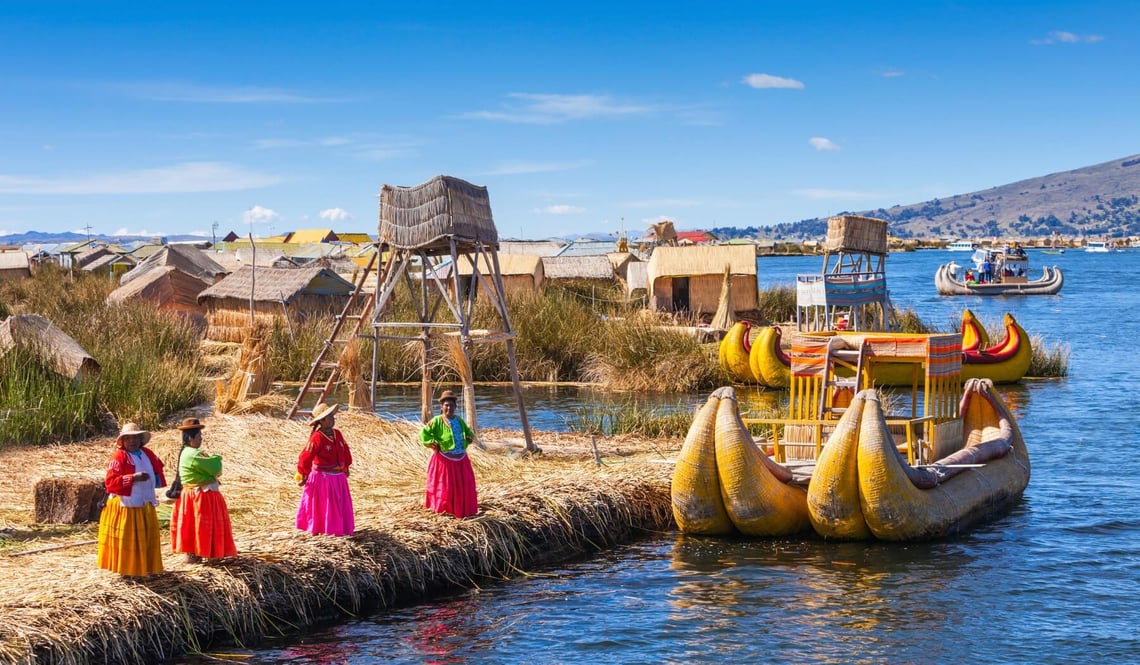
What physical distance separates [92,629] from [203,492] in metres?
1.19

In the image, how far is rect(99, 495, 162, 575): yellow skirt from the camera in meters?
8.36

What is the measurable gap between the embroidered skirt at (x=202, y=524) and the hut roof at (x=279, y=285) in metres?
21.3

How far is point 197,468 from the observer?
8.59 meters

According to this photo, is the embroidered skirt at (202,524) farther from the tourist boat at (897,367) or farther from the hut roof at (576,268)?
the hut roof at (576,268)

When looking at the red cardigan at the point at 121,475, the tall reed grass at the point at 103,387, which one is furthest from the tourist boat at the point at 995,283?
the red cardigan at the point at 121,475

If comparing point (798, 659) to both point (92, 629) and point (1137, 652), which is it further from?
point (92, 629)

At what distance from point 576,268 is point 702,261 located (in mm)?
6651

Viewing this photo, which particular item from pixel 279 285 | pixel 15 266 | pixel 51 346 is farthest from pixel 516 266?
pixel 15 266

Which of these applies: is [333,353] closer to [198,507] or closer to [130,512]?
[198,507]

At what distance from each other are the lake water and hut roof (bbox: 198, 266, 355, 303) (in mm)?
19767

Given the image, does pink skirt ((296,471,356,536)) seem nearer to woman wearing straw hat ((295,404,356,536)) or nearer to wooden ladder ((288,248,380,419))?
woman wearing straw hat ((295,404,356,536))

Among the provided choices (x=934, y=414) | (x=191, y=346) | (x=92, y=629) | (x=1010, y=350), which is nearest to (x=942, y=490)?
(x=934, y=414)

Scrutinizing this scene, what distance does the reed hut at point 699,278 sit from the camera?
114 feet

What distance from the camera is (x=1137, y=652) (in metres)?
9.56
